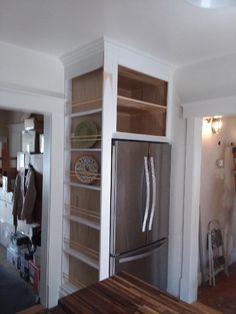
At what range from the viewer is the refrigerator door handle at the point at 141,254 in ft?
7.57

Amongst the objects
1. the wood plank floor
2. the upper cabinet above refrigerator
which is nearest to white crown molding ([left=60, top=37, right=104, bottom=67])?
the upper cabinet above refrigerator

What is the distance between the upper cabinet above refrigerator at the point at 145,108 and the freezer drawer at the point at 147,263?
1.20 meters

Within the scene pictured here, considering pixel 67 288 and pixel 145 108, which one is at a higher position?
pixel 145 108

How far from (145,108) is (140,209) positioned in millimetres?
1047

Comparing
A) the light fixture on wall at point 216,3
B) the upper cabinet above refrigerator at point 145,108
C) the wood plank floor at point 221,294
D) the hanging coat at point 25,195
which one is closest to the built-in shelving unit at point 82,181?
the upper cabinet above refrigerator at point 145,108

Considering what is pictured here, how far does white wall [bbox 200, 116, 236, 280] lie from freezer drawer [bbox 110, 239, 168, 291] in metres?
0.70

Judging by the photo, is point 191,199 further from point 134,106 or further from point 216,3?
point 216,3

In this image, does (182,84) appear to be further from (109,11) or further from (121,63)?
(109,11)

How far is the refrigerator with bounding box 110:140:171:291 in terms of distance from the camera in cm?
225

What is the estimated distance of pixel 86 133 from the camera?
7.93 feet

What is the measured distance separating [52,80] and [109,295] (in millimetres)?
2030

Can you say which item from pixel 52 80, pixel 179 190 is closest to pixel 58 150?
pixel 52 80

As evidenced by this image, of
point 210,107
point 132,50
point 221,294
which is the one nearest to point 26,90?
point 132,50

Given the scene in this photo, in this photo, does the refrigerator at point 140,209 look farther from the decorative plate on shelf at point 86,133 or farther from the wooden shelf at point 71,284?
the wooden shelf at point 71,284
